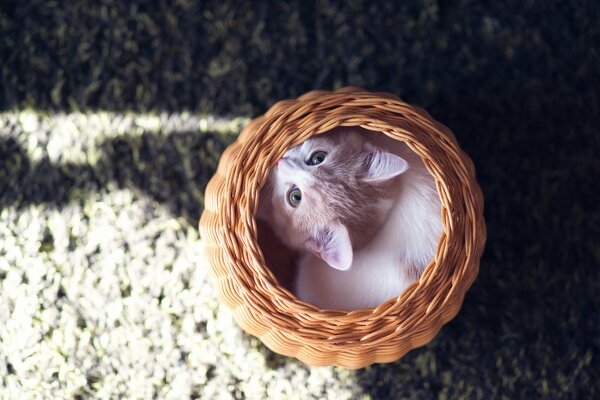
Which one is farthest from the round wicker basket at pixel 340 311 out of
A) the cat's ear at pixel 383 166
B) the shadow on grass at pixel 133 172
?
the shadow on grass at pixel 133 172

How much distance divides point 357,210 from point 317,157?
168 millimetres

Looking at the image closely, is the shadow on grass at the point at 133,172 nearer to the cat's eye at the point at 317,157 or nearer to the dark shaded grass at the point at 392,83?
the dark shaded grass at the point at 392,83

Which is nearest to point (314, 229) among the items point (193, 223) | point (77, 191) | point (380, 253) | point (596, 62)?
point (380, 253)

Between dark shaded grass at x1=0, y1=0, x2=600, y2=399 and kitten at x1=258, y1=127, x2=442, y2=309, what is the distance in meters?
0.46

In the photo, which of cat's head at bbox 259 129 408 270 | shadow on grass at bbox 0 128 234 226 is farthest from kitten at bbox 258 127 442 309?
shadow on grass at bbox 0 128 234 226

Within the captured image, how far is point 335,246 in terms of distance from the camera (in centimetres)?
152

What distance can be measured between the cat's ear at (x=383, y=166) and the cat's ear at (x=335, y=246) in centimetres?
15

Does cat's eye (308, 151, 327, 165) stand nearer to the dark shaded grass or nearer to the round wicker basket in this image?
the round wicker basket

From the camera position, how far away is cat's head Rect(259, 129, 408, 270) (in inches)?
61.0

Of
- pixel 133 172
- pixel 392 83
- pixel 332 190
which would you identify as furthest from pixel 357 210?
pixel 133 172

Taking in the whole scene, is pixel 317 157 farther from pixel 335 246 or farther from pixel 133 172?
pixel 133 172

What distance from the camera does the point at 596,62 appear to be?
2.09 m

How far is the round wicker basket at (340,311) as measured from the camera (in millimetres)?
1456

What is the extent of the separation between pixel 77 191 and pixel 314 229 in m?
0.87
